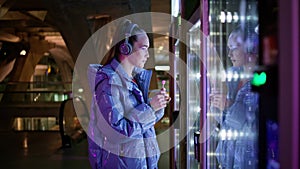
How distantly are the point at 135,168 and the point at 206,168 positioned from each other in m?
0.53

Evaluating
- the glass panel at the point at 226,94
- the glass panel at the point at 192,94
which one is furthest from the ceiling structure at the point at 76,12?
the glass panel at the point at 226,94

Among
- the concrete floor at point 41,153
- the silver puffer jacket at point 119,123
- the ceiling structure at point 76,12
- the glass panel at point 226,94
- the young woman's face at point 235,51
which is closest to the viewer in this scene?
the young woman's face at point 235,51

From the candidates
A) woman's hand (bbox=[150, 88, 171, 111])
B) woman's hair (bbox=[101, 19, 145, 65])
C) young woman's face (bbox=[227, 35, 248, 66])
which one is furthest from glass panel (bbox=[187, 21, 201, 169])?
young woman's face (bbox=[227, 35, 248, 66])

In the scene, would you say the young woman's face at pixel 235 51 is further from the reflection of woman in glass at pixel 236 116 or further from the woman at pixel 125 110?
the woman at pixel 125 110

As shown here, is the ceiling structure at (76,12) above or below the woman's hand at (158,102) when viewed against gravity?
above

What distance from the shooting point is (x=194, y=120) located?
9.45 feet

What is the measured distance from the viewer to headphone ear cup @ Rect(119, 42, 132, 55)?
7.77 feet

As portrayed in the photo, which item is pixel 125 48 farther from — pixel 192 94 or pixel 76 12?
pixel 76 12

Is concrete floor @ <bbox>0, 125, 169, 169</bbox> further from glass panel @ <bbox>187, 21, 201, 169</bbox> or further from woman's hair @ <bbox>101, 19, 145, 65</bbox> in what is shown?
woman's hair @ <bbox>101, 19, 145, 65</bbox>

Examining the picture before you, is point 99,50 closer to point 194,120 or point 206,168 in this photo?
point 194,120

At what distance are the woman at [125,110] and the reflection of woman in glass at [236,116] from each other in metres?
0.51

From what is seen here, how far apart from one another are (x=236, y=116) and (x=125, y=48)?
0.89 m

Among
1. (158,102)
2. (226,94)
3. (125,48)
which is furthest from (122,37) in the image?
(226,94)

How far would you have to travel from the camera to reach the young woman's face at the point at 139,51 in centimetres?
242
